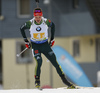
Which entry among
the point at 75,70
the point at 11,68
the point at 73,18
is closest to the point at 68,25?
the point at 73,18

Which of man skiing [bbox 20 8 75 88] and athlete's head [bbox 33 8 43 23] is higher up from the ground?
athlete's head [bbox 33 8 43 23]

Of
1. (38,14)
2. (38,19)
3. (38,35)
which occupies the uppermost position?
(38,14)

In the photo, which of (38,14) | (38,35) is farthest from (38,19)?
(38,35)

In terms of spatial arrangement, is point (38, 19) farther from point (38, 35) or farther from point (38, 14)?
point (38, 35)

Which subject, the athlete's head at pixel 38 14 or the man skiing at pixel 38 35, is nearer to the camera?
the athlete's head at pixel 38 14

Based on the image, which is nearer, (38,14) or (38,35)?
(38,14)

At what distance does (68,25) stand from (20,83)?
16.7ft

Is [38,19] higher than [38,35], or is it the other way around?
[38,19]

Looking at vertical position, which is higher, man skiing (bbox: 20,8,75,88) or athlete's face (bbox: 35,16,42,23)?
athlete's face (bbox: 35,16,42,23)

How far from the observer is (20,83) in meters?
20.1

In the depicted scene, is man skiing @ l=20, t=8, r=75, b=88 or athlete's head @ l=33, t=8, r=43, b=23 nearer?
athlete's head @ l=33, t=8, r=43, b=23

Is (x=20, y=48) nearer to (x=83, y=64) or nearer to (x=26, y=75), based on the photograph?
(x=26, y=75)

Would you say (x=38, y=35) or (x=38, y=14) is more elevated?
(x=38, y=14)

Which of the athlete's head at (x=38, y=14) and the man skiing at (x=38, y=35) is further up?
the athlete's head at (x=38, y=14)
